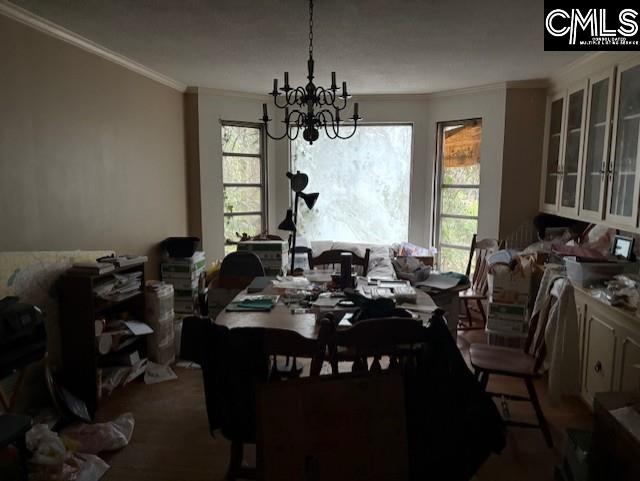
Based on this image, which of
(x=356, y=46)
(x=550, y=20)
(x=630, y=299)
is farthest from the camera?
(x=356, y=46)

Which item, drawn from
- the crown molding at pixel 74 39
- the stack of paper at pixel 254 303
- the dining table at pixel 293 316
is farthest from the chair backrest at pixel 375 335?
the crown molding at pixel 74 39

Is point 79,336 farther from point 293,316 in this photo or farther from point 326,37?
point 326,37

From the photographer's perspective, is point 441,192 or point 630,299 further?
point 441,192

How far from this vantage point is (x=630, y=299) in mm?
2305

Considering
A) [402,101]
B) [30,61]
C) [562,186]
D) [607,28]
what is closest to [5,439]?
[30,61]

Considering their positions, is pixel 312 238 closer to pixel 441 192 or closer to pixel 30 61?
pixel 441 192

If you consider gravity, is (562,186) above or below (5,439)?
above

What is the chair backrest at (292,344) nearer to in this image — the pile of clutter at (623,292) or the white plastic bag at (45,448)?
the white plastic bag at (45,448)

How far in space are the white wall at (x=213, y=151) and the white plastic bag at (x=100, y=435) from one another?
2382 millimetres

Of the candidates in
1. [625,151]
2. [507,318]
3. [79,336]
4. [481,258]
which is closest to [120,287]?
[79,336]

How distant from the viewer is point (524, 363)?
97.7 inches

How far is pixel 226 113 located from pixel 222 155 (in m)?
0.44

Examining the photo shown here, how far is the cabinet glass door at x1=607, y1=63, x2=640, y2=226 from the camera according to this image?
2.59 m

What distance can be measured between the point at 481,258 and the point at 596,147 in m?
1.49
